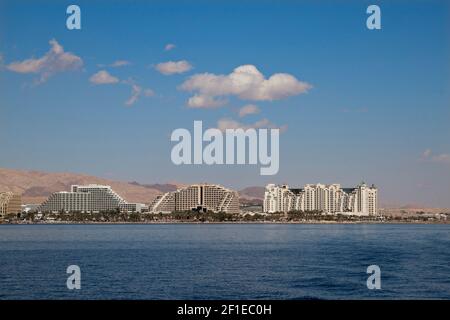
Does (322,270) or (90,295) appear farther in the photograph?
(322,270)

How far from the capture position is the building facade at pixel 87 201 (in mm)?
149250

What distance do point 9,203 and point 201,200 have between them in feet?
140

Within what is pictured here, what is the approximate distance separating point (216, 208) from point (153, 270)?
369 ft

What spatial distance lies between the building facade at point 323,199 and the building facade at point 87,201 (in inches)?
1309

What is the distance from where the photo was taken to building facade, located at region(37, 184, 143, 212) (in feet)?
490

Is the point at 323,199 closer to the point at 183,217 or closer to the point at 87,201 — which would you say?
the point at 183,217

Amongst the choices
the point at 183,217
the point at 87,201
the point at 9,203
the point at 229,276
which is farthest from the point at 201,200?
the point at 229,276

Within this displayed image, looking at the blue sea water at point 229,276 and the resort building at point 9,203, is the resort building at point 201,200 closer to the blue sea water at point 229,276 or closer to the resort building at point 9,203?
the resort building at point 9,203

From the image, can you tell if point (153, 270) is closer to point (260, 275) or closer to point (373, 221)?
point (260, 275)

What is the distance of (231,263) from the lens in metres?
34.2

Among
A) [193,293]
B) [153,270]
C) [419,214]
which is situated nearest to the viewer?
[193,293]

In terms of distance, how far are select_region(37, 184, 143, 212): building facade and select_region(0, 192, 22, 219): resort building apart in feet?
16.2

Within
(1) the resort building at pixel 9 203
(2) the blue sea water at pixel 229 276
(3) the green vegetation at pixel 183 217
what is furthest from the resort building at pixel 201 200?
(2) the blue sea water at pixel 229 276
